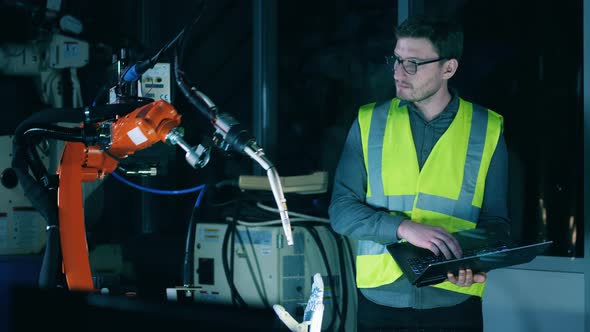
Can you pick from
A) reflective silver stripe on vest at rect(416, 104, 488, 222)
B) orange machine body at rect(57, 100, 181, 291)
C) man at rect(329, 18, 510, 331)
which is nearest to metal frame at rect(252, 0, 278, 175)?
man at rect(329, 18, 510, 331)

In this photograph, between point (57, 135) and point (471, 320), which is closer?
point (57, 135)

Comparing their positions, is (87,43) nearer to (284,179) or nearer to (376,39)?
(284,179)

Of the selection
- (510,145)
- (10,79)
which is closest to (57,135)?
(10,79)

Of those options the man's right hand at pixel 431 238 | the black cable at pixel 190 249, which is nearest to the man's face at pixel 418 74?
the man's right hand at pixel 431 238

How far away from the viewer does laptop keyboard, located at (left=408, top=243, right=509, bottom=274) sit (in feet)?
6.62

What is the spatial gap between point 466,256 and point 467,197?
0.38m

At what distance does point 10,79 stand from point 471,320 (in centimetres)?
232

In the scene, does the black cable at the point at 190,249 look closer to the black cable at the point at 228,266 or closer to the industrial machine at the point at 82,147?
the black cable at the point at 228,266

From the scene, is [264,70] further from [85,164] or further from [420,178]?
[85,164]

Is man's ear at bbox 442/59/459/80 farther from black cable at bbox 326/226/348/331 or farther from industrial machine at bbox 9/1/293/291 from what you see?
black cable at bbox 326/226/348/331

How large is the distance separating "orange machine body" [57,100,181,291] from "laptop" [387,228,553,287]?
76 cm

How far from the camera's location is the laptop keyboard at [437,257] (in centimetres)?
202

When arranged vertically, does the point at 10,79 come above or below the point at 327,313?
above

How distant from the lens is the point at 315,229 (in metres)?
3.25
